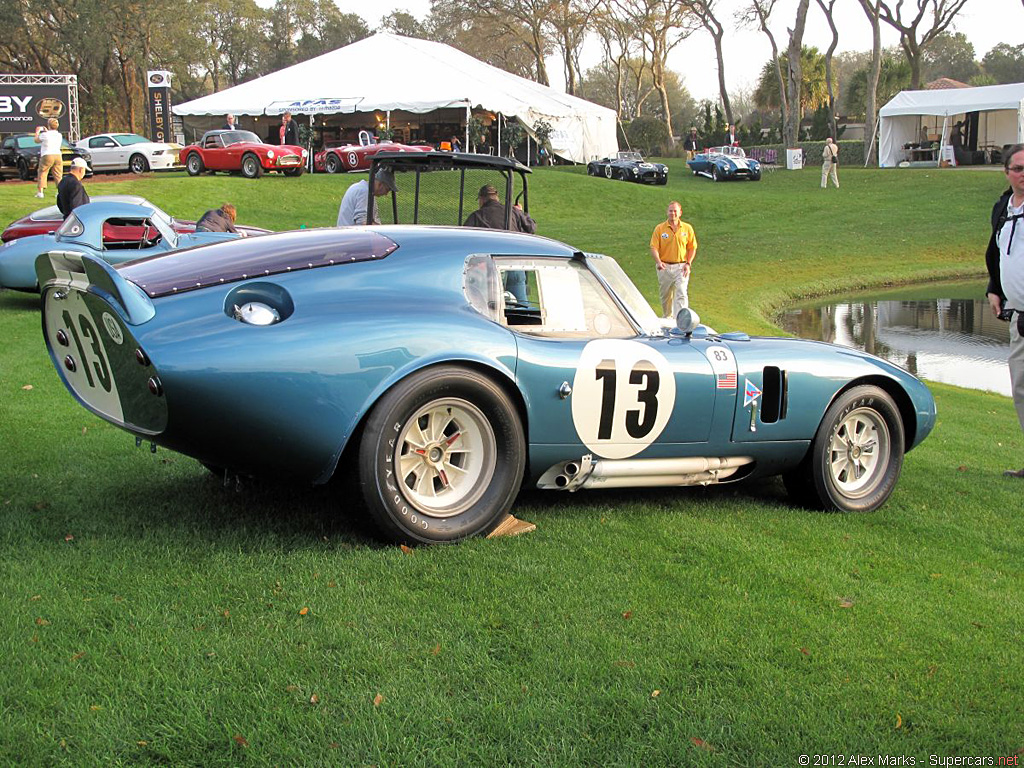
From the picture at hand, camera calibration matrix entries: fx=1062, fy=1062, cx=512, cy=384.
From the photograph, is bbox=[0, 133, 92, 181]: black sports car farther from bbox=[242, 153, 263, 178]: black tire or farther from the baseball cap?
the baseball cap

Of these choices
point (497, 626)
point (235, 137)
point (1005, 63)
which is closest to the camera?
point (497, 626)

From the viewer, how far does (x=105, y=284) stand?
4324mm

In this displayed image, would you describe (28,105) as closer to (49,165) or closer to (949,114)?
(49,165)

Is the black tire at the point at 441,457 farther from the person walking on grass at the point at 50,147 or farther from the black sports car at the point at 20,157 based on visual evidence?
the black sports car at the point at 20,157

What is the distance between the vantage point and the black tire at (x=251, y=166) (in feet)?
108

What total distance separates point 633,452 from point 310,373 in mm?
1736

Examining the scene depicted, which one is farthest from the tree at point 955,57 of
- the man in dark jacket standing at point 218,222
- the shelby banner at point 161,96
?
the man in dark jacket standing at point 218,222

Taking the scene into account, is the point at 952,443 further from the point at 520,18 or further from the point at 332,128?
the point at 520,18

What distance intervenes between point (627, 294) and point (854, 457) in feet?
5.26

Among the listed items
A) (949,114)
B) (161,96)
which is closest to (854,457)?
(949,114)

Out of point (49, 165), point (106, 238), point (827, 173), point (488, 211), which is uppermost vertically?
point (827, 173)

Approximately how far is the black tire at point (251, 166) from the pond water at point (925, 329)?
61.4 feet

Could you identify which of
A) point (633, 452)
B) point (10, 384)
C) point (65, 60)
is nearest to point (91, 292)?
point (633, 452)

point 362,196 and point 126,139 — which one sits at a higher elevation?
point 126,139
